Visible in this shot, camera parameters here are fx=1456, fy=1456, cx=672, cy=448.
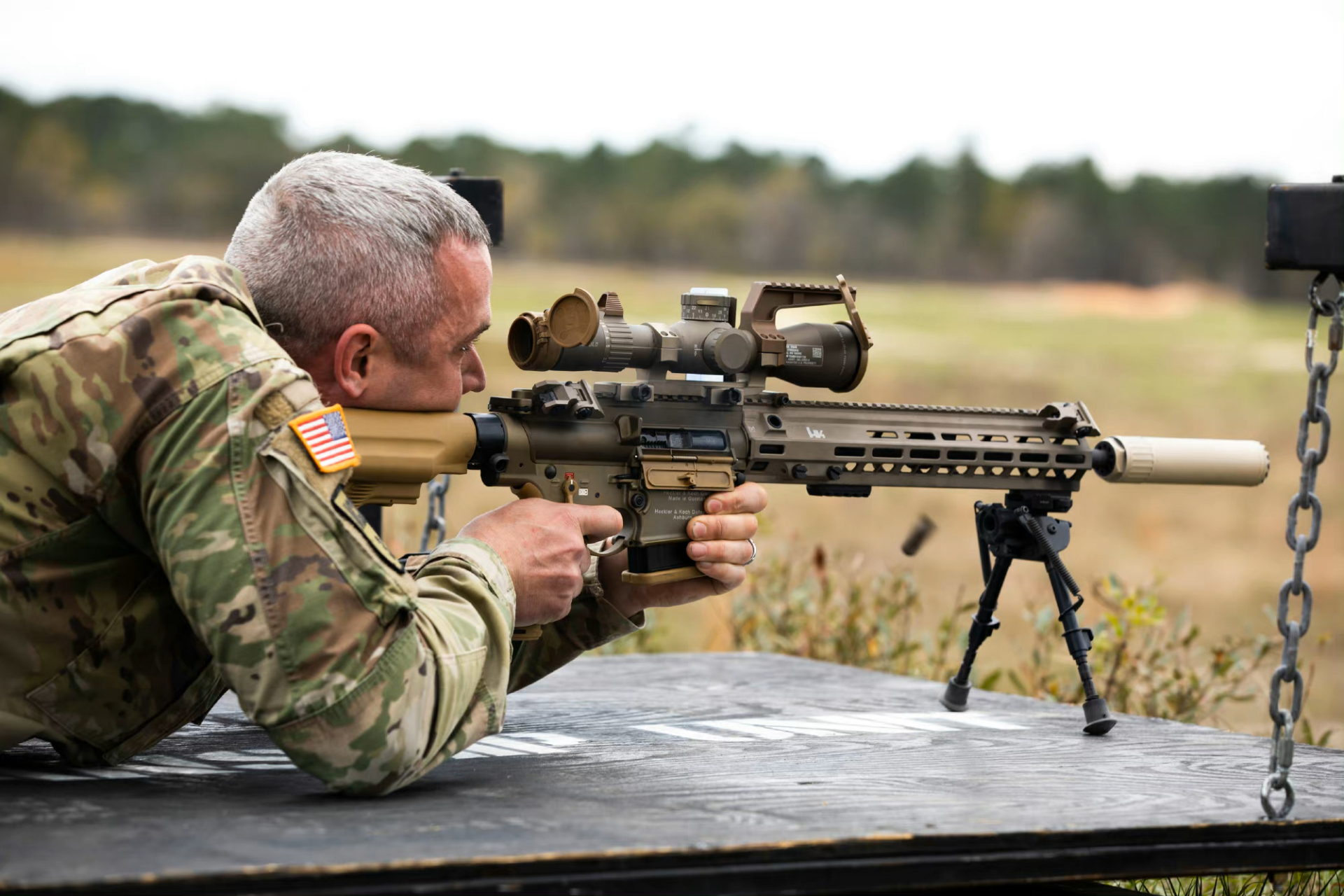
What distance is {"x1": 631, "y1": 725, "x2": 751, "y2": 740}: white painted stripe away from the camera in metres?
3.75

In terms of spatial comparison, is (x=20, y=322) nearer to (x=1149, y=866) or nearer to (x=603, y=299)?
(x=603, y=299)

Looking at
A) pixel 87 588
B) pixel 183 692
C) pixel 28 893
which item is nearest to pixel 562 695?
pixel 183 692

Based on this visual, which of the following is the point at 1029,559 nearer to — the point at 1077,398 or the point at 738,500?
the point at 738,500

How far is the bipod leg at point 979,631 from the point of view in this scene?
13.8 ft

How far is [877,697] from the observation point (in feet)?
15.1

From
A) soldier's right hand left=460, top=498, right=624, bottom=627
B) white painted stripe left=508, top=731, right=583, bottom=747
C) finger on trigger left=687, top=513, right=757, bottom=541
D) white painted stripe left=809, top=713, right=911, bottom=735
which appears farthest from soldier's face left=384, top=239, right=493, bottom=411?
white painted stripe left=809, top=713, right=911, bottom=735

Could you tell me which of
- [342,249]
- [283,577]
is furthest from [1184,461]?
[283,577]

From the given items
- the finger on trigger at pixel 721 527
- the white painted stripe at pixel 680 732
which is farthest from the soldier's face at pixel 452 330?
the white painted stripe at pixel 680 732

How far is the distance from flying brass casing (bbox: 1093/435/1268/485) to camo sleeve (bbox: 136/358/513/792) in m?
2.31

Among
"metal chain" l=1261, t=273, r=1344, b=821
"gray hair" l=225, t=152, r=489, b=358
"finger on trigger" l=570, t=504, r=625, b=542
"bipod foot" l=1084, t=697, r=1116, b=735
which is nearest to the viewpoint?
"metal chain" l=1261, t=273, r=1344, b=821

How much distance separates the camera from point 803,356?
378 cm

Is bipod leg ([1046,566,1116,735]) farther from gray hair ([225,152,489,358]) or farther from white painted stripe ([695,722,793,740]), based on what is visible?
gray hair ([225,152,489,358])

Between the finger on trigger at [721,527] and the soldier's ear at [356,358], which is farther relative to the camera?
the finger on trigger at [721,527]

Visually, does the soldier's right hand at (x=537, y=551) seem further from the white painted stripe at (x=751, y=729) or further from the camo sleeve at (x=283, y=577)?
the white painted stripe at (x=751, y=729)
